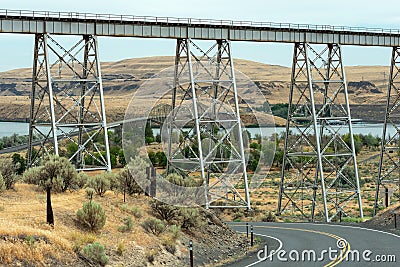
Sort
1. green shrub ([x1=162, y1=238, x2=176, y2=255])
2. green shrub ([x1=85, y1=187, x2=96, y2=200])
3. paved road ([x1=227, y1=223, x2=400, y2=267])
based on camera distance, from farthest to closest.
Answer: green shrub ([x1=85, y1=187, x2=96, y2=200]) < paved road ([x1=227, y1=223, x2=400, y2=267]) < green shrub ([x1=162, y1=238, x2=176, y2=255])

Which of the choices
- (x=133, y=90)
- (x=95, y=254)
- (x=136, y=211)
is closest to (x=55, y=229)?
(x=95, y=254)

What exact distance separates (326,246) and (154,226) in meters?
5.55

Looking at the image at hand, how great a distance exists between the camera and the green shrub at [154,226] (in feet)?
64.4

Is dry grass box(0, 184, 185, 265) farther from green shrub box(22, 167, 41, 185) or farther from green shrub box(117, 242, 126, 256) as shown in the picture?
green shrub box(22, 167, 41, 185)

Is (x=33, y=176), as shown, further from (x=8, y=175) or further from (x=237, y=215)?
(x=237, y=215)

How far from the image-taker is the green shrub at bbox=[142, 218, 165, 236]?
19641 millimetres

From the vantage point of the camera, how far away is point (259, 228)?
28.3 m

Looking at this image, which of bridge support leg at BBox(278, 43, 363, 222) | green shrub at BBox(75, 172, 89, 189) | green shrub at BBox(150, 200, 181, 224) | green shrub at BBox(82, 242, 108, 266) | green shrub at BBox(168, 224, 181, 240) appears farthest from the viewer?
bridge support leg at BBox(278, 43, 363, 222)

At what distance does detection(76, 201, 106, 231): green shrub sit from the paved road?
11.8ft

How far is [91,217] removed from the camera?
18.0 m

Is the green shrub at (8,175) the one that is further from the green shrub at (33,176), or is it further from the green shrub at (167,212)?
the green shrub at (167,212)

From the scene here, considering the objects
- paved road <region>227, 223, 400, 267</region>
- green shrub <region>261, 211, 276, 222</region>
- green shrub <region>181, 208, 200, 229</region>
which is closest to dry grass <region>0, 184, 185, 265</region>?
green shrub <region>181, 208, 200, 229</region>

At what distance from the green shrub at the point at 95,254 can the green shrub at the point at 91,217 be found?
1.82m

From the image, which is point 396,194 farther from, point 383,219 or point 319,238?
point 319,238
